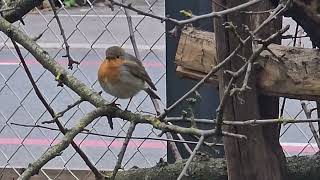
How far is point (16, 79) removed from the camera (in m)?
6.85

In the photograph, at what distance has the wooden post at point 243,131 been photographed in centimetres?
161

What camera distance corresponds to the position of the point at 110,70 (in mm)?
2209

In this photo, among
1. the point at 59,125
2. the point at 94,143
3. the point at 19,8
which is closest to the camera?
the point at 59,125

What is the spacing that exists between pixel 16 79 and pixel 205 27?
4.87 m

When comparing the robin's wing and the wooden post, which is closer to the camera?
the wooden post

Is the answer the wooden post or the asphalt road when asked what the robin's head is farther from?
the asphalt road

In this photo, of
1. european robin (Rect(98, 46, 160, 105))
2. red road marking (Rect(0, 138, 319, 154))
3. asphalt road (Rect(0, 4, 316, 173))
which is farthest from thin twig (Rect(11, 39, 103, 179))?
red road marking (Rect(0, 138, 319, 154))

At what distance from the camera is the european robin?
2.14 metres

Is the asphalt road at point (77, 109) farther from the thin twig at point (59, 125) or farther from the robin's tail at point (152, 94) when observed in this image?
the thin twig at point (59, 125)

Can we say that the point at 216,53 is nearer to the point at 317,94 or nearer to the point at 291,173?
the point at 317,94

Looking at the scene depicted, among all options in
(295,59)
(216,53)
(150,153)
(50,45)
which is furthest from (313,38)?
(50,45)

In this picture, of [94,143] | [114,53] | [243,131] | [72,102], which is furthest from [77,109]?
[72,102]

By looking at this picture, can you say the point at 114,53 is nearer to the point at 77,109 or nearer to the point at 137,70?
the point at 137,70

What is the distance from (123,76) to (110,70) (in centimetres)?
6
